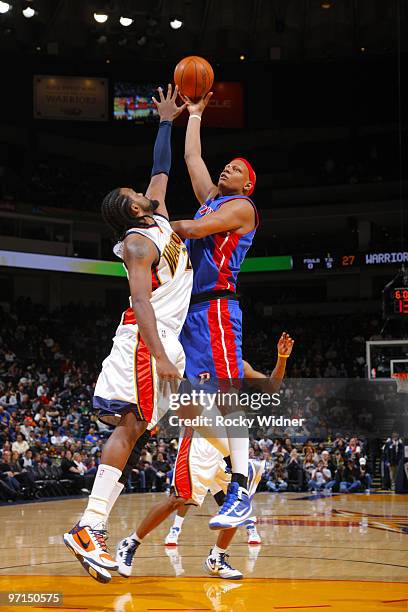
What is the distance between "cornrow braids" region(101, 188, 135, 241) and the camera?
15.8 ft

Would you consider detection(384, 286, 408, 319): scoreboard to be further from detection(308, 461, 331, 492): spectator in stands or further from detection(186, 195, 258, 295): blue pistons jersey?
detection(186, 195, 258, 295): blue pistons jersey

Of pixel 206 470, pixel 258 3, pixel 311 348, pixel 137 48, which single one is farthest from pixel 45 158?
pixel 206 470

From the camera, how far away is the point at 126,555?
5430 millimetres

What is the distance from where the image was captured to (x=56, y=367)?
24.1 m

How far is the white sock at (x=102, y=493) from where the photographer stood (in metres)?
4.62

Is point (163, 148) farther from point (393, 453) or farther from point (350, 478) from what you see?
point (393, 453)

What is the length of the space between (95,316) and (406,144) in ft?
37.8

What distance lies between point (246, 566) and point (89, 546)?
7.77 ft

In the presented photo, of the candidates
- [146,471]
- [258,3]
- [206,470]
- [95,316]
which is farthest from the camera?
[95,316]

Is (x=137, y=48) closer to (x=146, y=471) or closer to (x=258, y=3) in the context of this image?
(x=258, y=3)

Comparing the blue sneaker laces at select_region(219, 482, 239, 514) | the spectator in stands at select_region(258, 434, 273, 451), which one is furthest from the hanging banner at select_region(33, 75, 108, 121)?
the blue sneaker laces at select_region(219, 482, 239, 514)

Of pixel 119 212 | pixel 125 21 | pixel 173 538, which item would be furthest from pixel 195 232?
pixel 125 21

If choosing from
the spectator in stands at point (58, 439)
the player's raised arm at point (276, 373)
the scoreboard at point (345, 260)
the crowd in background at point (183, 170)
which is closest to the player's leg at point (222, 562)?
the player's raised arm at point (276, 373)

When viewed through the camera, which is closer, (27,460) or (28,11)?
(27,460)
